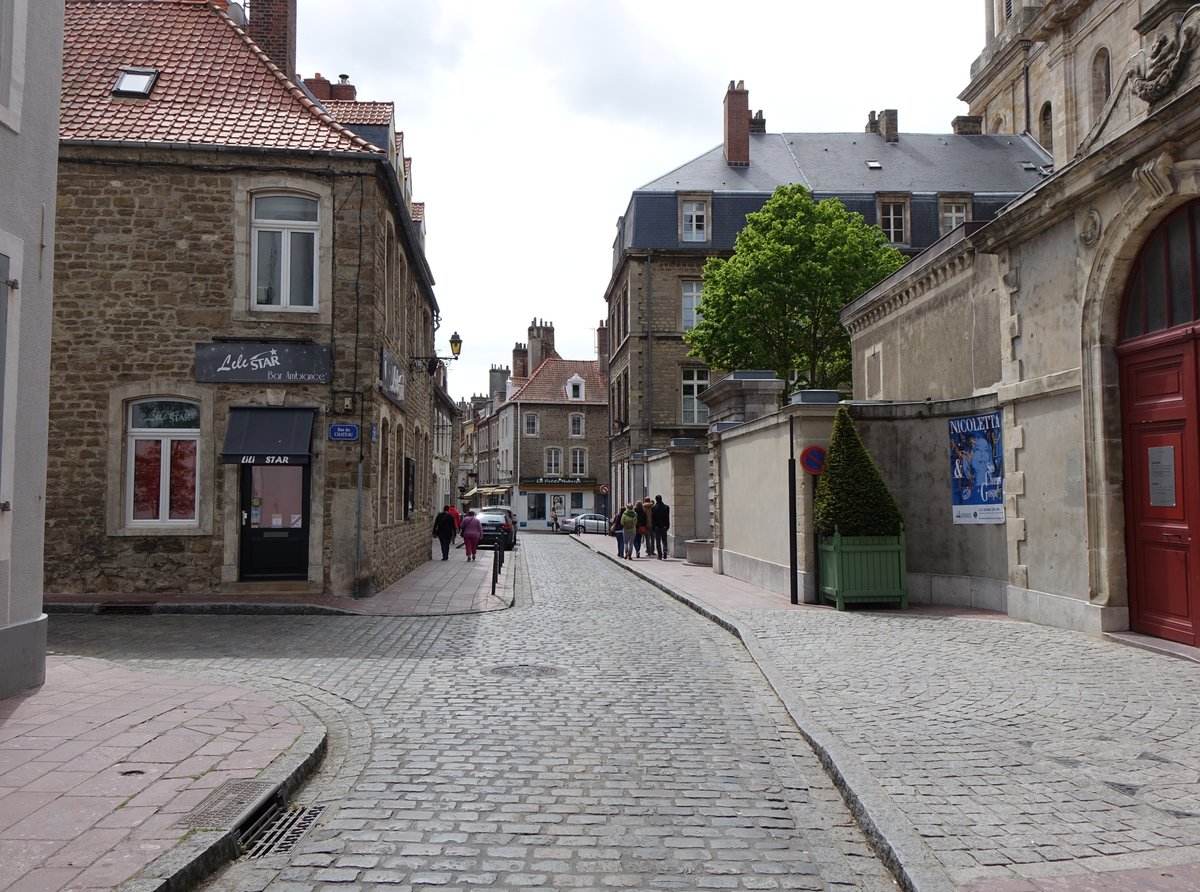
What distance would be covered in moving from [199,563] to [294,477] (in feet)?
6.10

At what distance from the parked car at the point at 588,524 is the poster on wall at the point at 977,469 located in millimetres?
36703

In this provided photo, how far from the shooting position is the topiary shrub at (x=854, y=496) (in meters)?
13.0

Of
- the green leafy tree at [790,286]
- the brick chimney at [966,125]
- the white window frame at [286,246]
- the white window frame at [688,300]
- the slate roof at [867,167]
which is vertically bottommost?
the white window frame at [286,246]

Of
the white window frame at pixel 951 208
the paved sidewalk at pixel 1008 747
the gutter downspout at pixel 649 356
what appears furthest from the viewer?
the gutter downspout at pixel 649 356

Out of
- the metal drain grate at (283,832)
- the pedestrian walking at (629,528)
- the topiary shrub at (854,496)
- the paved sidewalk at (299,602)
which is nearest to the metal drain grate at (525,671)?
the metal drain grate at (283,832)

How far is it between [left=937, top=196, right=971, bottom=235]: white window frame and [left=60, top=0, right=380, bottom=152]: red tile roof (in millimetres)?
31180

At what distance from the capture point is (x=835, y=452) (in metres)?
13.3

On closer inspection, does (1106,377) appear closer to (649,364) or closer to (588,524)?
(649,364)

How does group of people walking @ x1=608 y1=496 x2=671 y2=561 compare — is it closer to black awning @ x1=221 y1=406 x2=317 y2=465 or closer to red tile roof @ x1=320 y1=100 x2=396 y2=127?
red tile roof @ x1=320 y1=100 x2=396 y2=127

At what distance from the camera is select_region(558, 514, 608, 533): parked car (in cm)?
5050

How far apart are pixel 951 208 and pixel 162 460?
35300 millimetres

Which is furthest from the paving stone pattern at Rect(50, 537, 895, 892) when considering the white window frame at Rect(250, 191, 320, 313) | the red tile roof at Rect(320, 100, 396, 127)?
the red tile roof at Rect(320, 100, 396, 127)

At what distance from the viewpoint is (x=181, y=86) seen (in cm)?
1586

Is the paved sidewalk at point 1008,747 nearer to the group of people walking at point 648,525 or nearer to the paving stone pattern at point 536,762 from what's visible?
the paving stone pattern at point 536,762
